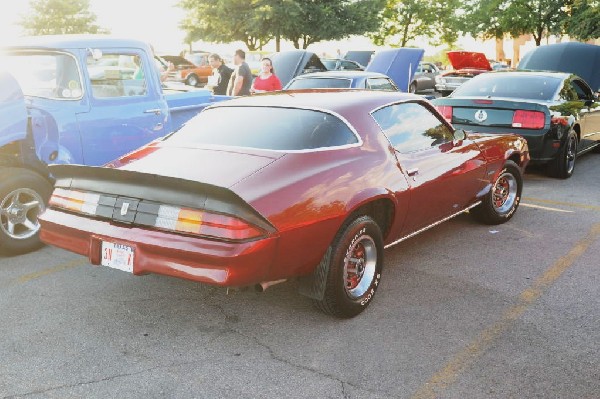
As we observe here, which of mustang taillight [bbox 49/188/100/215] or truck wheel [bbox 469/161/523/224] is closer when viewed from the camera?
mustang taillight [bbox 49/188/100/215]

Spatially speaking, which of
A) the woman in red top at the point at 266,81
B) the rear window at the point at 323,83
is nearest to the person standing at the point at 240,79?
the woman in red top at the point at 266,81

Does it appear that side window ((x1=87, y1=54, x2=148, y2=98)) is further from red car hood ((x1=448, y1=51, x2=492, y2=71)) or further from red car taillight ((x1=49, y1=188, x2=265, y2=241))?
red car hood ((x1=448, y1=51, x2=492, y2=71))

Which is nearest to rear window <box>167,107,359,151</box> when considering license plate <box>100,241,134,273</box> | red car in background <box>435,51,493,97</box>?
license plate <box>100,241,134,273</box>

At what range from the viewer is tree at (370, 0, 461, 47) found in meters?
49.8

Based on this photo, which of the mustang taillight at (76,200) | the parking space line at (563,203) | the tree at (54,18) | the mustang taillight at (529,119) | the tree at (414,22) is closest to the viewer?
the mustang taillight at (76,200)

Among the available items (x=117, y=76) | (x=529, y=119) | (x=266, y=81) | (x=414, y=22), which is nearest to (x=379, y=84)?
(x=266, y=81)

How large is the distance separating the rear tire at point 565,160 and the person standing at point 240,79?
17.9ft

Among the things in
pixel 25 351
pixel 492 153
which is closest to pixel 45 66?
pixel 25 351

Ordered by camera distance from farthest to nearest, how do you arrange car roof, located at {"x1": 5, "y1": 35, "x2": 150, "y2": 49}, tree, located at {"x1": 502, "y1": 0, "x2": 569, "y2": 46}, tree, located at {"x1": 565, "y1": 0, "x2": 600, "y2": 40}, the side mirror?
tree, located at {"x1": 502, "y1": 0, "x2": 569, "y2": 46} < tree, located at {"x1": 565, "y1": 0, "x2": 600, "y2": 40} < car roof, located at {"x1": 5, "y1": 35, "x2": 150, "y2": 49} < the side mirror

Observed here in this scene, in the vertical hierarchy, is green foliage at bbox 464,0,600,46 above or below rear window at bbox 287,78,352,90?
above

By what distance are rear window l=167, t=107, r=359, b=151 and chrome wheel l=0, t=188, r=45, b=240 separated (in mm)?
1649

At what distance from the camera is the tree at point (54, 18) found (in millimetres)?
46938

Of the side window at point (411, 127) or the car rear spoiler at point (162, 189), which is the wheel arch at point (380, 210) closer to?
the side window at point (411, 127)

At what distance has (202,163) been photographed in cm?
385
